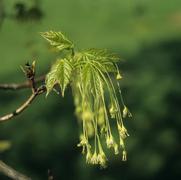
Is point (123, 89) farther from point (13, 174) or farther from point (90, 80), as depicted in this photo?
point (90, 80)

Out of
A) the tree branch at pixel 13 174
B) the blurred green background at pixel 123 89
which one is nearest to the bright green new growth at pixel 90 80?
the tree branch at pixel 13 174

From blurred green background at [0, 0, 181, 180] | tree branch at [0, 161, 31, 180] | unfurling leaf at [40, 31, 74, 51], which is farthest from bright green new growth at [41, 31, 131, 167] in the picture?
blurred green background at [0, 0, 181, 180]

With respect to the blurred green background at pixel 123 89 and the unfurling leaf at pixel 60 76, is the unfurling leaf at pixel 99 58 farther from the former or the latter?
the blurred green background at pixel 123 89

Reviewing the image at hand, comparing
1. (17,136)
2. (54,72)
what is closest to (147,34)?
(17,136)

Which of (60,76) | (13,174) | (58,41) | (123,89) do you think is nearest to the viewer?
(60,76)

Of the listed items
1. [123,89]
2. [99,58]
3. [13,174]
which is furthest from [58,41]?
[123,89]

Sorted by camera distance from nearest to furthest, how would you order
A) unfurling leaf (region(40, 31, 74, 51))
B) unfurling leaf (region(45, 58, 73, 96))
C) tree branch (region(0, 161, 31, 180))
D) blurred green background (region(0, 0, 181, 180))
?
unfurling leaf (region(45, 58, 73, 96)) → unfurling leaf (region(40, 31, 74, 51)) → tree branch (region(0, 161, 31, 180)) → blurred green background (region(0, 0, 181, 180))

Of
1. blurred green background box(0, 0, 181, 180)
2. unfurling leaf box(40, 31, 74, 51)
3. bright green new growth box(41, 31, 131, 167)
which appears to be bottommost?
blurred green background box(0, 0, 181, 180)

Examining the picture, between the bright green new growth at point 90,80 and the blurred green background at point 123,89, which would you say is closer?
the bright green new growth at point 90,80

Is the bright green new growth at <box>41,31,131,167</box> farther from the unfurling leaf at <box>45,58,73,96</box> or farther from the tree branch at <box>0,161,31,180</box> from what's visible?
the tree branch at <box>0,161,31,180</box>
